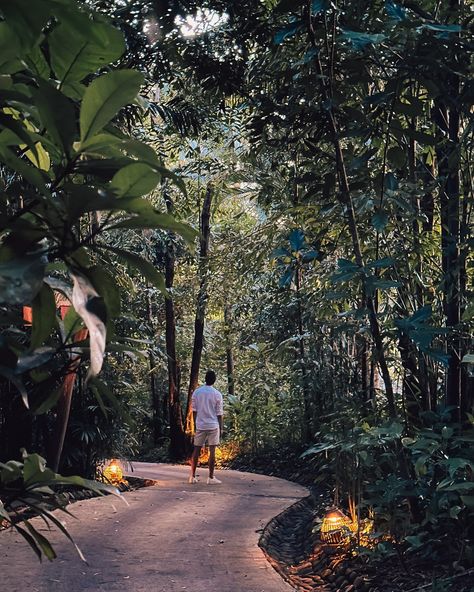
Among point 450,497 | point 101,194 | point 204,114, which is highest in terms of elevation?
point 204,114

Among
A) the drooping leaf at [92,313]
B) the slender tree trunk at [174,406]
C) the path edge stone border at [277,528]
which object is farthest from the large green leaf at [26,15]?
the slender tree trunk at [174,406]

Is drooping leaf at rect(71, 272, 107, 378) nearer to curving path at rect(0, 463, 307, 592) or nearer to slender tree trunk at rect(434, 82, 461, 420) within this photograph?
curving path at rect(0, 463, 307, 592)

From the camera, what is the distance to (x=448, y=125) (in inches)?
168

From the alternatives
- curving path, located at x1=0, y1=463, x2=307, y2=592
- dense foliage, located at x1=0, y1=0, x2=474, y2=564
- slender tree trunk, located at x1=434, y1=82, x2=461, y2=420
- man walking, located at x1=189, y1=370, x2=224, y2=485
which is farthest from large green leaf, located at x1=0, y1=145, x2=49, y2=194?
man walking, located at x1=189, y1=370, x2=224, y2=485

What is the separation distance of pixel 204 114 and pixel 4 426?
13.1 ft

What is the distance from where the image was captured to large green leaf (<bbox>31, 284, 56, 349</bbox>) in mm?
867

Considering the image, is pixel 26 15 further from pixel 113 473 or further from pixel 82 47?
pixel 113 473

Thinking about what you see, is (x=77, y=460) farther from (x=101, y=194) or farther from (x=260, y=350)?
(x=101, y=194)

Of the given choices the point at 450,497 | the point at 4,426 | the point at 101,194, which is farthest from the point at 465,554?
the point at 4,426

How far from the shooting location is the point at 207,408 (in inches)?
372

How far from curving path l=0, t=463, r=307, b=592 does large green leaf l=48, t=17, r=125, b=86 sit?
9.27ft

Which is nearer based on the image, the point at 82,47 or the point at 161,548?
the point at 82,47

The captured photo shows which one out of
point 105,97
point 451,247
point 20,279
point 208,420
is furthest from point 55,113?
point 208,420

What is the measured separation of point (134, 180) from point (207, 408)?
28.8ft
